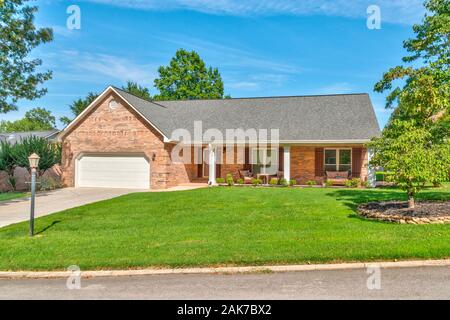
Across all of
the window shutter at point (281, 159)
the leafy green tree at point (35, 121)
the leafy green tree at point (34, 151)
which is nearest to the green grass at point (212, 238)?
the window shutter at point (281, 159)

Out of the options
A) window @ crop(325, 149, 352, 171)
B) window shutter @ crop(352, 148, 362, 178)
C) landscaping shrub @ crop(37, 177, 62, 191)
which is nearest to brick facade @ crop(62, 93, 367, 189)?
window shutter @ crop(352, 148, 362, 178)

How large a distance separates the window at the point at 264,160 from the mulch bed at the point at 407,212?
34.5ft

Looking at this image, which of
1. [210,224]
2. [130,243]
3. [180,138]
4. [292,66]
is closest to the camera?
[130,243]

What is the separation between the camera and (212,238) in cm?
800

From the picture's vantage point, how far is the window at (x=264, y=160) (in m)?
21.9

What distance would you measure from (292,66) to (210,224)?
1646 cm

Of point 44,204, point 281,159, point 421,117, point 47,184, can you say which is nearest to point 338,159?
point 281,159

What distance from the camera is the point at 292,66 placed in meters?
22.9

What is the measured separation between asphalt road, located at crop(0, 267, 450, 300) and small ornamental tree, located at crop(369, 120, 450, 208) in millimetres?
4096

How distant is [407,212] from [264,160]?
506 inches

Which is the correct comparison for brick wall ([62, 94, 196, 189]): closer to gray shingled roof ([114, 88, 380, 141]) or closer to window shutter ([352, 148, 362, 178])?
gray shingled roof ([114, 88, 380, 141])

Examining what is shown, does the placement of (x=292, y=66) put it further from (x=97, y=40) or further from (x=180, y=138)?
(x=97, y=40)
